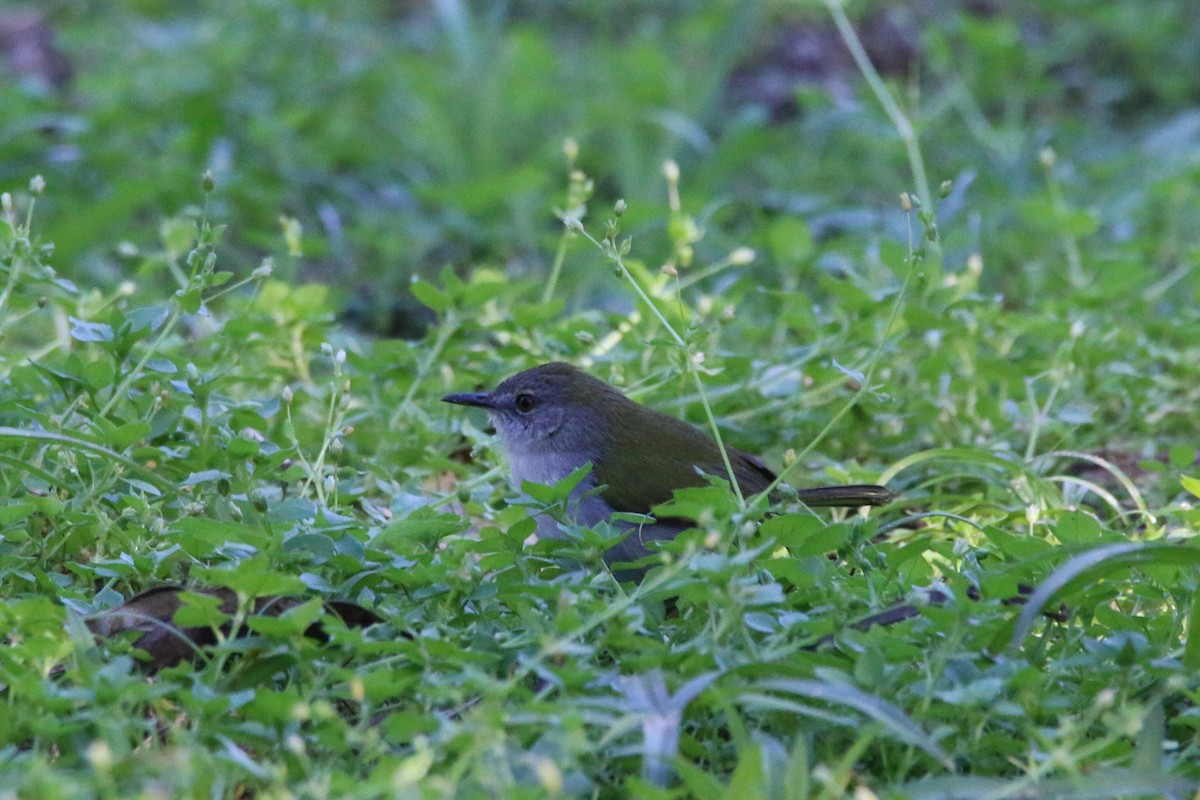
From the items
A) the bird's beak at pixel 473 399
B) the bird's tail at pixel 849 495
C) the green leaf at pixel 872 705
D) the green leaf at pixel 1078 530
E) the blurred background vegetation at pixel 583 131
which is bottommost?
the blurred background vegetation at pixel 583 131

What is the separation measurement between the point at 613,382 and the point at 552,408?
1.24ft

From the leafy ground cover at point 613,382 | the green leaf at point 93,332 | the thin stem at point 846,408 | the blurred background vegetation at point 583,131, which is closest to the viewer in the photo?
the leafy ground cover at point 613,382

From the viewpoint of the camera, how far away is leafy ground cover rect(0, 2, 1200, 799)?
270cm

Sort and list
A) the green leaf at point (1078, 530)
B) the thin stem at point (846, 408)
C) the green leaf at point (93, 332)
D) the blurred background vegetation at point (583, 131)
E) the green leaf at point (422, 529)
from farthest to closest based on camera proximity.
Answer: the blurred background vegetation at point (583, 131) → the green leaf at point (93, 332) → the green leaf at point (1078, 530) → the green leaf at point (422, 529) → the thin stem at point (846, 408)

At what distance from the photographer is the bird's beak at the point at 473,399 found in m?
4.50

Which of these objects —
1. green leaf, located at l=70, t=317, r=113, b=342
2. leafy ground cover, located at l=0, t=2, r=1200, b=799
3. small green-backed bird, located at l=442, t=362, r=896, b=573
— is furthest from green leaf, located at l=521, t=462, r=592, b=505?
green leaf, located at l=70, t=317, r=113, b=342

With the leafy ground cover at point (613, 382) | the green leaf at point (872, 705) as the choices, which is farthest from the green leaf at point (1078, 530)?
the green leaf at point (872, 705)

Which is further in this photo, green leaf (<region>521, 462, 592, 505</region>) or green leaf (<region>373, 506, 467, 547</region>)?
green leaf (<region>373, 506, 467, 547</region>)

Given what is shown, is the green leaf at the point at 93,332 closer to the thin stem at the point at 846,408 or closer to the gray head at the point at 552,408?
the gray head at the point at 552,408

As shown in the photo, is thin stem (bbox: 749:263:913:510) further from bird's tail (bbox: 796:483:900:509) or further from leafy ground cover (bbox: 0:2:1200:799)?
bird's tail (bbox: 796:483:900:509)

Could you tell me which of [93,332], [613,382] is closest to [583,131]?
[613,382]

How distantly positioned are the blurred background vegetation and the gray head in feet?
4.31

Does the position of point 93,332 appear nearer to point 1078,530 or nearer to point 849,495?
point 849,495

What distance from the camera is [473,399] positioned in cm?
452
